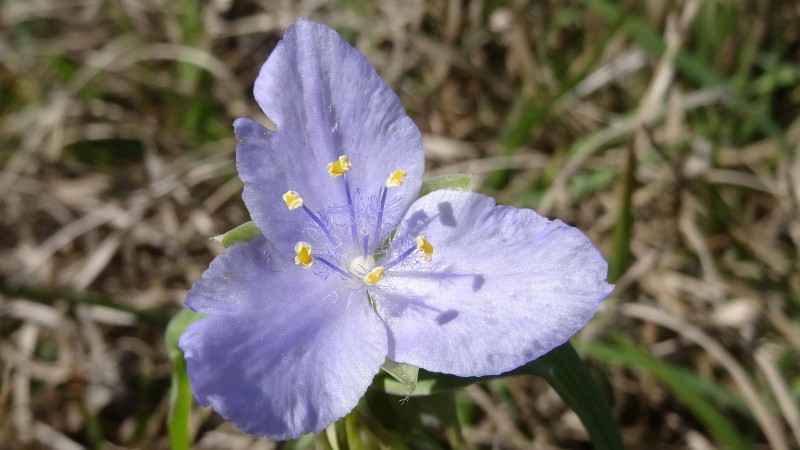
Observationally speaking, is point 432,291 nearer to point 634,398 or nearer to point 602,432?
point 602,432

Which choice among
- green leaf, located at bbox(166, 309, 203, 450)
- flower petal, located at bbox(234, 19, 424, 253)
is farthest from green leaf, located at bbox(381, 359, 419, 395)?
green leaf, located at bbox(166, 309, 203, 450)

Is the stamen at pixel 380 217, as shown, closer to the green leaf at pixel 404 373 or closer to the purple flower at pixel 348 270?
the purple flower at pixel 348 270

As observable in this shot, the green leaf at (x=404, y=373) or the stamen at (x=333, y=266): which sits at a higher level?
the stamen at (x=333, y=266)

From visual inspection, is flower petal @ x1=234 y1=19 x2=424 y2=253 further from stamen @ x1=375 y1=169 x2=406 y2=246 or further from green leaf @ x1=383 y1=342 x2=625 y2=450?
green leaf @ x1=383 y1=342 x2=625 y2=450

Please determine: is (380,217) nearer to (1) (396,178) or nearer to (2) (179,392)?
(1) (396,178)

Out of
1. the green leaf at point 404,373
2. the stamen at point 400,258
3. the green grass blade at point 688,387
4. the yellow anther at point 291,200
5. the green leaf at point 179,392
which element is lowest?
the green grass blade at point 688,387

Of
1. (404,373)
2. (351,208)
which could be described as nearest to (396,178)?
(351,208)

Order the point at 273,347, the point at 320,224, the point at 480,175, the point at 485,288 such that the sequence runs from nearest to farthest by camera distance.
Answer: the point at 273,347 → the point at 485,288 → the point at 320,224 → the point at 480,175

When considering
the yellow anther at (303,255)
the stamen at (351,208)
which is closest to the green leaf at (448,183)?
the stamen at (351,208)
